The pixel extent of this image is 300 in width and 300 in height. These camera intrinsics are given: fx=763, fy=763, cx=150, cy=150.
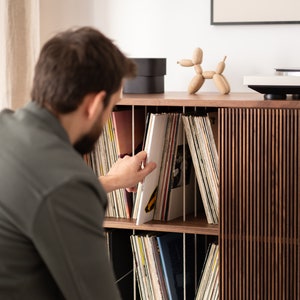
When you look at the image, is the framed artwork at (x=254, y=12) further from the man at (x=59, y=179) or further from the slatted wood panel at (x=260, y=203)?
the man at (x=59, y=179)

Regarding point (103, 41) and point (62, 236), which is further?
point (103, 41)

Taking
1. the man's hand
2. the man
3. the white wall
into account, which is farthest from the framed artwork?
the man

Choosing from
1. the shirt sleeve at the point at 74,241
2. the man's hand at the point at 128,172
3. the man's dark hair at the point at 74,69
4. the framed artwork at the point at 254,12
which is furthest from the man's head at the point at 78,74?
the framed artwork at the point at 254,12

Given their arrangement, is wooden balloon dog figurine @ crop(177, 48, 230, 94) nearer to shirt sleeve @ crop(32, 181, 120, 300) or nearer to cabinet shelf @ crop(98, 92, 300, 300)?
cabinet shelf @ crop(98, 92, 300, 300)

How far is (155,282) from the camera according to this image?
2.28 metres

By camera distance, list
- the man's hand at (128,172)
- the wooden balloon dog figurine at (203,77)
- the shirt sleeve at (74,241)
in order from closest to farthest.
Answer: the shirt sleeve at (74,241), the man's hand at (128,172), the wooden balloon dog figurine at (203,77)

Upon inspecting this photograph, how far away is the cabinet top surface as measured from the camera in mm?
2029

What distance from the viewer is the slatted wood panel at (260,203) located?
6.65ft

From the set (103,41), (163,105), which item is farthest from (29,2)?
(103,41)

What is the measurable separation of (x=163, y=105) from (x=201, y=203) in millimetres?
393

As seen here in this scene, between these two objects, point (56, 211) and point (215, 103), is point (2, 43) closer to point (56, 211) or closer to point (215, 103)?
point (215, 103)

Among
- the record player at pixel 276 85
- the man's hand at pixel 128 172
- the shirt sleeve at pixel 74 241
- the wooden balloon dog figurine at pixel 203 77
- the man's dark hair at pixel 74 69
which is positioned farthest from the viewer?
the wooden balloon dog figurine at pixel 203 77

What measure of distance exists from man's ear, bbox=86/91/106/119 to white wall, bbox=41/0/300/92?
1156 millimetres

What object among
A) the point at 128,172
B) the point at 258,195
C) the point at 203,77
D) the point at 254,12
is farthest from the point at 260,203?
the point at 254,12
